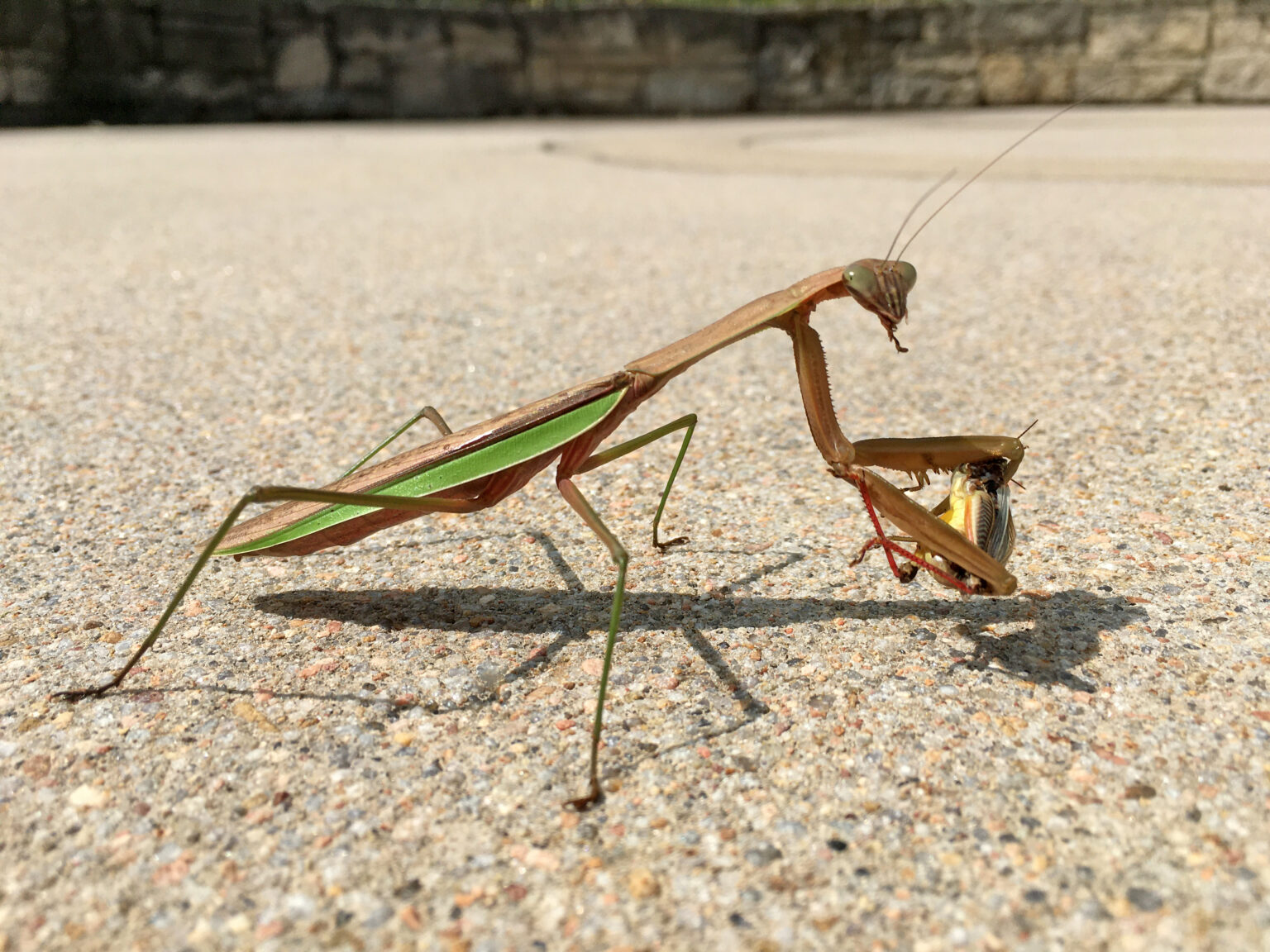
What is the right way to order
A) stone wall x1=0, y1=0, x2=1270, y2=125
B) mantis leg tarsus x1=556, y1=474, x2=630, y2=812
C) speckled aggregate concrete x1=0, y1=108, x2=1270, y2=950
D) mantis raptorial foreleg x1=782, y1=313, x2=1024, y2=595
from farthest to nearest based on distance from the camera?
stone wall x1=0, y1=0, x2=1270, y2=125
mantis raptorial foreleg x1=782, y1=313, x2=1024, y2=595
mantis leg tarsus x1=556, y1=474, x2=630, y2=812
speckled aggregate concrete x1=0, y1=108, x2=1270, y2=950

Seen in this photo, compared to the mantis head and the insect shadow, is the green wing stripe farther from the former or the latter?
the mantis head

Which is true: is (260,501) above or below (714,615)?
above

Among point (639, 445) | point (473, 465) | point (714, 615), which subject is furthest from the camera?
point (714, 615)

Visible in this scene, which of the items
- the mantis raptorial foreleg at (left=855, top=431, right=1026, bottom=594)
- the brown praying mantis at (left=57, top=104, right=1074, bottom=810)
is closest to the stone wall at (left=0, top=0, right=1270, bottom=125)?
the brown praying mantis at (left=57, top=104, right=1074, bottom=810)

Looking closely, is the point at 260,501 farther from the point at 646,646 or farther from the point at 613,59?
the point at 613,59

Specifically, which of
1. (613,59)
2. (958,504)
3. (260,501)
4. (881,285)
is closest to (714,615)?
(958,504)

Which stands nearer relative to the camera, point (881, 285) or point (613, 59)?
point (881, 285)

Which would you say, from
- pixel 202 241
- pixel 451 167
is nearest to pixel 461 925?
pixel 202 241
